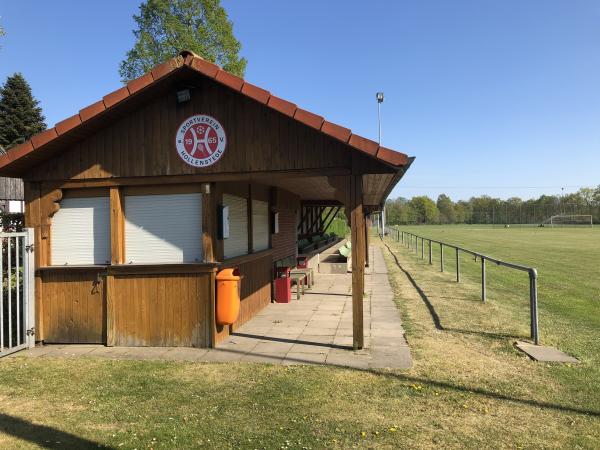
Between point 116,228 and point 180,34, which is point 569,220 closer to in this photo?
point 180,34

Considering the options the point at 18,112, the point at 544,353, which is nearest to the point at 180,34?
→ the point at 544,353

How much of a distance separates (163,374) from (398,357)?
291 cm

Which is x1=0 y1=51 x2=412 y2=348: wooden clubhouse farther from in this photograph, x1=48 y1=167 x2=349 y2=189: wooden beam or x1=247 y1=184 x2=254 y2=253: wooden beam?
x1=247 y1=184 x2=254 y2=253: wooden beam

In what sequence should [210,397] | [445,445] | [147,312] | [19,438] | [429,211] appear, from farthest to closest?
[429,211]
[147,312]
[210,397]
[19,438]
[445,445]

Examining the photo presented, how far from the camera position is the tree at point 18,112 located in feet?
129

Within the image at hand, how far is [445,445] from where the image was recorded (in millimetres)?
3514

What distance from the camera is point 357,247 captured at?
5.99 metres

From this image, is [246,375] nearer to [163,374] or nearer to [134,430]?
[163,374]

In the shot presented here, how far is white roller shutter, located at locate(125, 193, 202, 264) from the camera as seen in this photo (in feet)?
21.6

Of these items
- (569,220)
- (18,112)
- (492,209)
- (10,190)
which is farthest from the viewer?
(492,209)

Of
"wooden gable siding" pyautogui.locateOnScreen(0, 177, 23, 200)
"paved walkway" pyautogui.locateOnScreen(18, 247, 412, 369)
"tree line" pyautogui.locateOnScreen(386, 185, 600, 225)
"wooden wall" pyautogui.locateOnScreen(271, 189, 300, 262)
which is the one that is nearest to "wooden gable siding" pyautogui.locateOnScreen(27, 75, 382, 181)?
"paved walkway" pyautogui.locateOnScreen(18, 247, 412, 369)

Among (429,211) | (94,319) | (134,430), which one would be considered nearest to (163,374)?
(134,430)

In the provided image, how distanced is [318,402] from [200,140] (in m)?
3.88

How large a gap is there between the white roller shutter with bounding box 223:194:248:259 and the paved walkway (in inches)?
51.7
